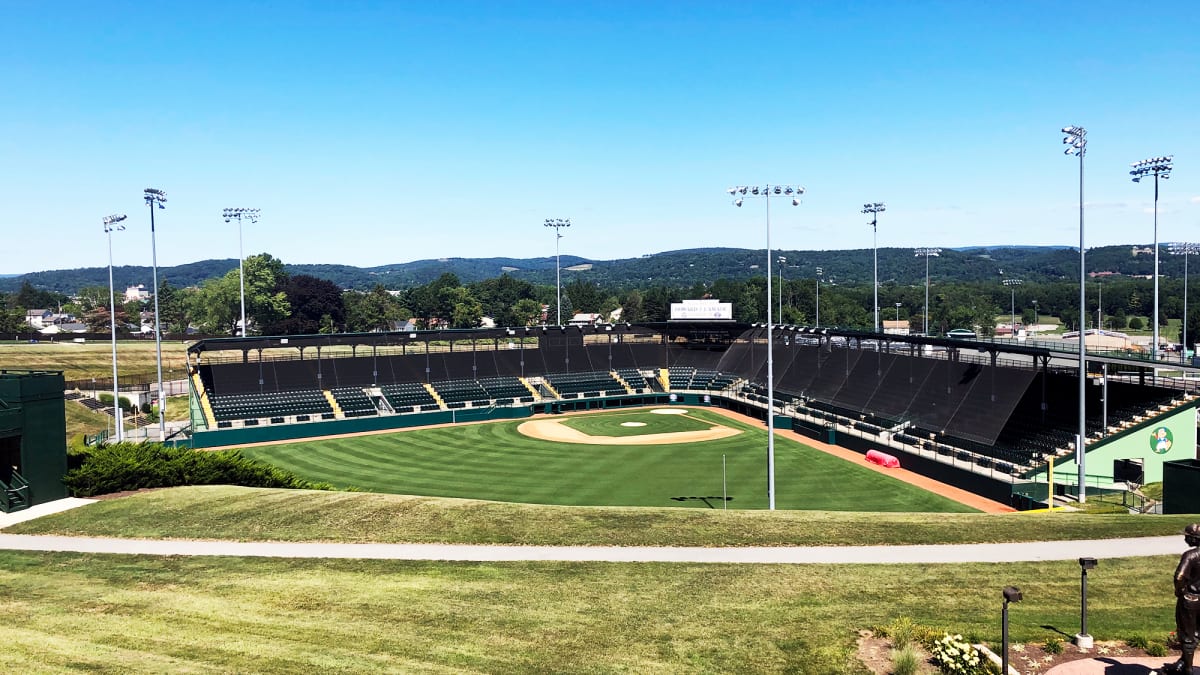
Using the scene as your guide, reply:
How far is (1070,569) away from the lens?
19.8 metres

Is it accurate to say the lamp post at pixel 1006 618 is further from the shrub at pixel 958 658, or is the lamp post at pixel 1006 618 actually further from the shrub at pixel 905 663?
the shrub at pixel 905 663

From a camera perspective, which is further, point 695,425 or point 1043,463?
point 695,425

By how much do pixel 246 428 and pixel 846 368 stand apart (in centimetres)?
4988

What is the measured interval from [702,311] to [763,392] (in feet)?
55.3

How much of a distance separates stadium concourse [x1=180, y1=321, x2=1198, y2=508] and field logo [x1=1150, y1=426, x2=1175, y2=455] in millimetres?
185

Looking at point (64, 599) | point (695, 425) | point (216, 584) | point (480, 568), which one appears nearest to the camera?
point (64, 599)

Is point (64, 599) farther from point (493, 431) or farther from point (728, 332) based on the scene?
point (728, 332)

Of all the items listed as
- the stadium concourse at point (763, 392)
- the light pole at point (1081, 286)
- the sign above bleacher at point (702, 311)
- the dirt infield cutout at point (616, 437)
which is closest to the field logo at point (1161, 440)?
the stadium concourse at point (763, 392)

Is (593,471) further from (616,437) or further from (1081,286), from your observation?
(1081,286)

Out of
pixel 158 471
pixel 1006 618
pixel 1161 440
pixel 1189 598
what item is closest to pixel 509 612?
pixel 1006 618

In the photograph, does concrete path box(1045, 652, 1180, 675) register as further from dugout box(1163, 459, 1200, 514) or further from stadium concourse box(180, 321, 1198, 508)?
stadium concourse box(180, 321, 1198, 508)

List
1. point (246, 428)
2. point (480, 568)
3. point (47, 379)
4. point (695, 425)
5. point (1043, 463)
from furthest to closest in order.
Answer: point (695, 425) < point (246, 428) < point (1043, 463) < point (47, 379) < point (480, 568)

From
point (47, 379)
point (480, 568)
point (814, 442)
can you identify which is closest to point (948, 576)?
point (480, 568)

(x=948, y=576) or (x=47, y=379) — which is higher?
(x=47, y=379)
